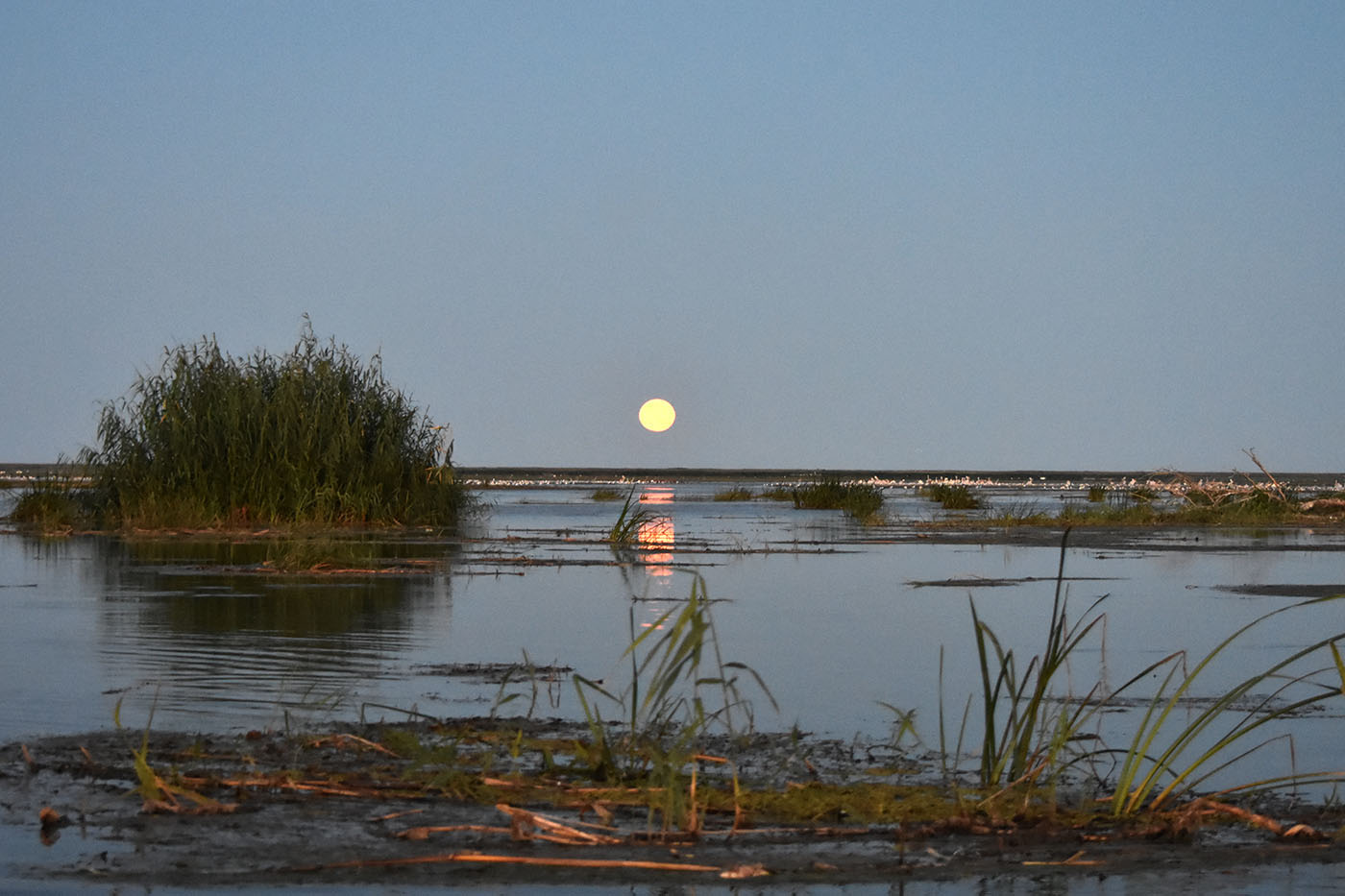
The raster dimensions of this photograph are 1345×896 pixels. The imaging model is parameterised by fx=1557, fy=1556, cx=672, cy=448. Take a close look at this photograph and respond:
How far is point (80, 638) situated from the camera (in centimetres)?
943

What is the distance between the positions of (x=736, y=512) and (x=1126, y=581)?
842 inches

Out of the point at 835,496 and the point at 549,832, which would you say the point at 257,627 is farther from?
the point at 835,496

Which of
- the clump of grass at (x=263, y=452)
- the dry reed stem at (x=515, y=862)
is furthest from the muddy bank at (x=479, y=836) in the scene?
the clump of grass at (x=263, y=452)

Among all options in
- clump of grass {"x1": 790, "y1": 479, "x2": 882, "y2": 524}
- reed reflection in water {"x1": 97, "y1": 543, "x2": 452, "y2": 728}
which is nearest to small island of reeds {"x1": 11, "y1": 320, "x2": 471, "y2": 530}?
reed reflection in water {"x1": 97, "y1": 543, "x2": 452, "y2": 728}

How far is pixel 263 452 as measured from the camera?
72.5ft

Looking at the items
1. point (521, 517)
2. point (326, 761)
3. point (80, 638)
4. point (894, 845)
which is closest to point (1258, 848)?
point (894, 845)

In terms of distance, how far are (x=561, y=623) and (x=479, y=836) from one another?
6349 millimetres

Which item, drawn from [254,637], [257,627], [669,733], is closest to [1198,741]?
[669,733]

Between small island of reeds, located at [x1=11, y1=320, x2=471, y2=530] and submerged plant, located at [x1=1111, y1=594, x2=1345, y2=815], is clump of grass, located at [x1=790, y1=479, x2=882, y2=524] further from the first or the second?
submerged plant, located at [x1=1111, y1=594, x2=1345, y2=815]

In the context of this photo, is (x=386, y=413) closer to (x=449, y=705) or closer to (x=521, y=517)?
(x=521, y=517)

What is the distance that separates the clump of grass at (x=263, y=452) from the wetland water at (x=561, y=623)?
5.38 ft

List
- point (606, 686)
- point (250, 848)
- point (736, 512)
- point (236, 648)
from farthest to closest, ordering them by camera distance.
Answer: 1. point (736, 512)
2. point (236, 648)
3. point (606, 686)
4. point (250, 848)

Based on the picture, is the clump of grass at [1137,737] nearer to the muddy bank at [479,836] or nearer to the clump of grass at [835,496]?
the muddy bank at [479,836]

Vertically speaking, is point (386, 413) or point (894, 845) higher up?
point (386, 413)
